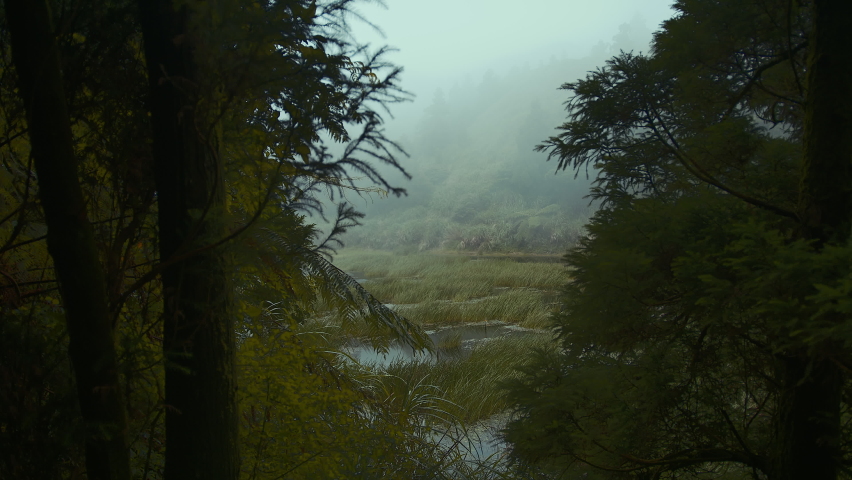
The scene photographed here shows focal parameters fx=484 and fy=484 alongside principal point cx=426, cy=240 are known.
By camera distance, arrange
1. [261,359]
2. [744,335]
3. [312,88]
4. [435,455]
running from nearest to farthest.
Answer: [312,88] → [744,335] → [261,359] → [435,455]

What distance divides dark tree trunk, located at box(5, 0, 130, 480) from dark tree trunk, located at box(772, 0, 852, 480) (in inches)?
84.6

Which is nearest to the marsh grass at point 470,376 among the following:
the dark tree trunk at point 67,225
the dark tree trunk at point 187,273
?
the dark tree trunk at point 187,273

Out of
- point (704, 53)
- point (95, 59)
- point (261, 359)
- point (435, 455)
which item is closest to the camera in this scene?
point (95, 59)

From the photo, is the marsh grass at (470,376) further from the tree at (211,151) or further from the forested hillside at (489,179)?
the tree at (211,151)

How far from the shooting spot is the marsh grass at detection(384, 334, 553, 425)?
5.25 m

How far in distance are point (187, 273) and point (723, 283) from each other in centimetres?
165

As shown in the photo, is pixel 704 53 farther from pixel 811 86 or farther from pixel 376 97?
pixel 376 97

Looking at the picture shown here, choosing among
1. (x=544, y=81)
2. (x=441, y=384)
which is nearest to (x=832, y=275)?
(x=441, y=384)

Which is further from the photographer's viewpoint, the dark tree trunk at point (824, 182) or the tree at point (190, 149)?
the dark tree trunk at point (824, 182)

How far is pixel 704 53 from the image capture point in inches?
88.1

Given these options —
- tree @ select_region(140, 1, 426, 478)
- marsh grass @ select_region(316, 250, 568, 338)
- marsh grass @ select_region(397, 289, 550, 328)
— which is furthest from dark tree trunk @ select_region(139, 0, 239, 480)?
marsh grass @ select_region(397, 289, 550, 328)

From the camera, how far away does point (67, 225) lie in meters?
1.21

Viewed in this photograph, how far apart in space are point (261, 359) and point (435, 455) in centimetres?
179

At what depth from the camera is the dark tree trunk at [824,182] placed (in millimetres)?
1688
